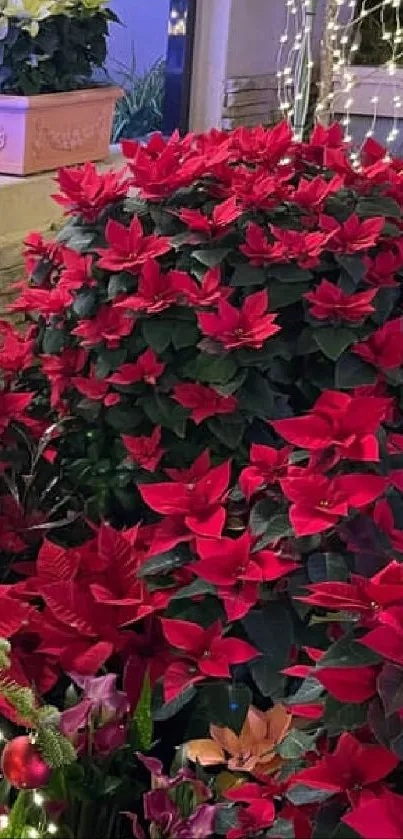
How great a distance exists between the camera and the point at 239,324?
107 cm

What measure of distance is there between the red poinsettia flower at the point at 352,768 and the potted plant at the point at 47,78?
116 centimetres

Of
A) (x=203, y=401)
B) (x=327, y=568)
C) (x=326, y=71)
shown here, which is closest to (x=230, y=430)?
(x=203, y=401)

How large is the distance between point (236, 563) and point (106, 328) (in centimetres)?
34

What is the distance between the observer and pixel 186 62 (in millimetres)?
2514

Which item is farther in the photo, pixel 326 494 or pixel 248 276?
pixel 248 276

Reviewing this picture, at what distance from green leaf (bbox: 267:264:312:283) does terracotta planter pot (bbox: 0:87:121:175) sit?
654 mm

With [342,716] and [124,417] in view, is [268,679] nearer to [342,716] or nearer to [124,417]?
[342,716]

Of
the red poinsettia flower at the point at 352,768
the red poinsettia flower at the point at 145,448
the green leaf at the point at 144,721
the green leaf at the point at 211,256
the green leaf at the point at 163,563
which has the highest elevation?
the green leaf at the point at 211,256

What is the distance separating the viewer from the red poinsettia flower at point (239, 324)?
105 cm

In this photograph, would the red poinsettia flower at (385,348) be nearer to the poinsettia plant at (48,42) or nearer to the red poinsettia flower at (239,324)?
the red poinsettia flower at (239,324)

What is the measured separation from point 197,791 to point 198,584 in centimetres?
22

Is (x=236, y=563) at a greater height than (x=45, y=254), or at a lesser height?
lesser

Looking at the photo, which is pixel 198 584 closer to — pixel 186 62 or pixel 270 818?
pixel 270 818

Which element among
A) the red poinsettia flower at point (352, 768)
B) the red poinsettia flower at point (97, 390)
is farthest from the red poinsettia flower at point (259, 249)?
the red poinsettia flower at point (352, 768)
